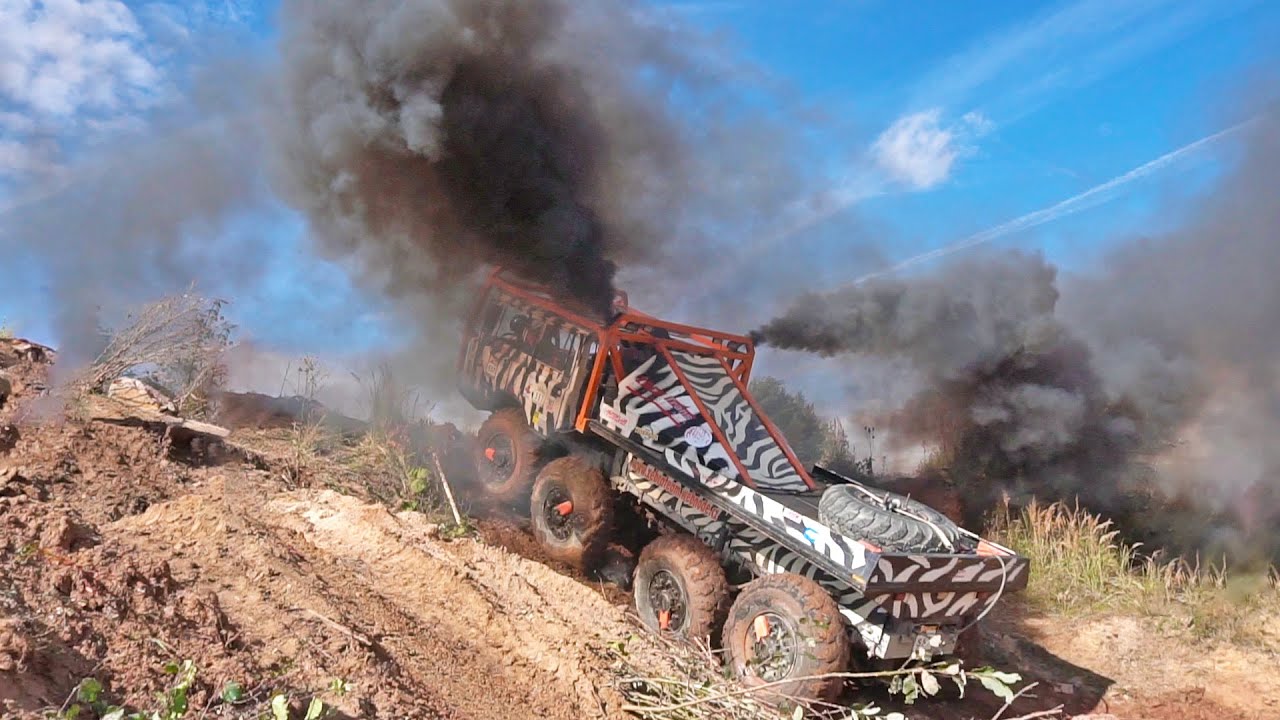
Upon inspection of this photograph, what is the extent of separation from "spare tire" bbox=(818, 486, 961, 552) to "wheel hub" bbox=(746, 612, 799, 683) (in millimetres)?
745

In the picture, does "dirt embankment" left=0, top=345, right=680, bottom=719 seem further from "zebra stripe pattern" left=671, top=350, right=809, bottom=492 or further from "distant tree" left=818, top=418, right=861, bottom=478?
"distant tree" left=818, top=418, right=861, bottom=478

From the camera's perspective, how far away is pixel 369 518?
24.2 feet

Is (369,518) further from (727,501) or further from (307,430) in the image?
(727,501)

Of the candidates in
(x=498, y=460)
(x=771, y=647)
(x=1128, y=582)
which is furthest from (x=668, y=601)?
(x=1128, y=582)

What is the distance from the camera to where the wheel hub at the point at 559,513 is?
312 inches

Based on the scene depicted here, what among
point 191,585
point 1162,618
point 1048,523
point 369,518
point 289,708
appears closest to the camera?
point 289,708

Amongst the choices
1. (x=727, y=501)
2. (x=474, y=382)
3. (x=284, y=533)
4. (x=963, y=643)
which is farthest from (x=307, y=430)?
(x=963, y=643)

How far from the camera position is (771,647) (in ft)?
20.3

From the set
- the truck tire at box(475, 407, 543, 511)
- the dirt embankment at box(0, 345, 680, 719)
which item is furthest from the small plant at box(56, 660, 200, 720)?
the truck tire at box(475, 407, 543, 511)

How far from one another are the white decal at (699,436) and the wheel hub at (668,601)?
109 cm

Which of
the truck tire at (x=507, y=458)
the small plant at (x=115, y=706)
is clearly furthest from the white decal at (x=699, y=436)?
the small plant at (x=115, y=706)

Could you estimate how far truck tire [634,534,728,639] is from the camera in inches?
264

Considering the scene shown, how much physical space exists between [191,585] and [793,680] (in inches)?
141

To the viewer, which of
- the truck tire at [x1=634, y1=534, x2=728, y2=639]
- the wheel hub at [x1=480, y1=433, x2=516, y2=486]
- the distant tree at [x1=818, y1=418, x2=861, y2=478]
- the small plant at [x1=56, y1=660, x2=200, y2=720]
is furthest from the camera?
the distant tree at [x1=818, y1=418, x2=861, y2=478]
